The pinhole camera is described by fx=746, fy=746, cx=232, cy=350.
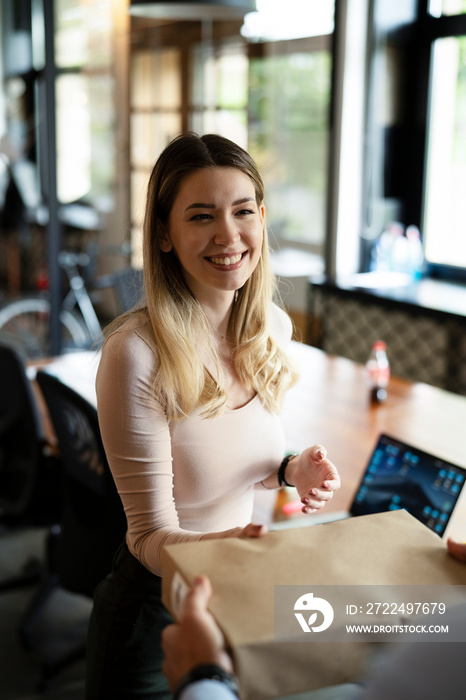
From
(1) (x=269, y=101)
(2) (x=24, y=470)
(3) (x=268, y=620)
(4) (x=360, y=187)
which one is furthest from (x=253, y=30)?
(3) (x=268, y=620)

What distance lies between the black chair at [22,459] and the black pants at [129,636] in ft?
3.47

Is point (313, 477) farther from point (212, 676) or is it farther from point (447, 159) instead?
point (447, 159)

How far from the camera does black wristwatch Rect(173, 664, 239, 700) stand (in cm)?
76

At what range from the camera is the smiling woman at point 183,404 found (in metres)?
1.13

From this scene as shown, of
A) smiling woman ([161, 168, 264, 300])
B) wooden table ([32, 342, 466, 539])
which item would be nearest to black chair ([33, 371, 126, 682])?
wooden table ([32, 342, 466, 539])

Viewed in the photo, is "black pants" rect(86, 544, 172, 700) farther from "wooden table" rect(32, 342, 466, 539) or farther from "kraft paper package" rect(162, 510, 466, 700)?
"wooden table" rect(32, 342, 466, 539)

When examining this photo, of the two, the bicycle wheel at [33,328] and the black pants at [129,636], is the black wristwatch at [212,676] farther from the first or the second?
the bicycle wheel at [33,328]

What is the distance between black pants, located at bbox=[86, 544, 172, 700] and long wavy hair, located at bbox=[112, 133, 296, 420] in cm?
30

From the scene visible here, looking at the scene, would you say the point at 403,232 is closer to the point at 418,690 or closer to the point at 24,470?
the point at 24,470

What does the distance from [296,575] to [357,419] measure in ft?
4.91

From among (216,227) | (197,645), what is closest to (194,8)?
(216,227)

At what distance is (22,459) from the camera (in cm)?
245

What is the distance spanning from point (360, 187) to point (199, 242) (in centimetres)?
339

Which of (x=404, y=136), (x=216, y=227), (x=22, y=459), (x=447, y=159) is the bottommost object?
(x=22, y=459)
